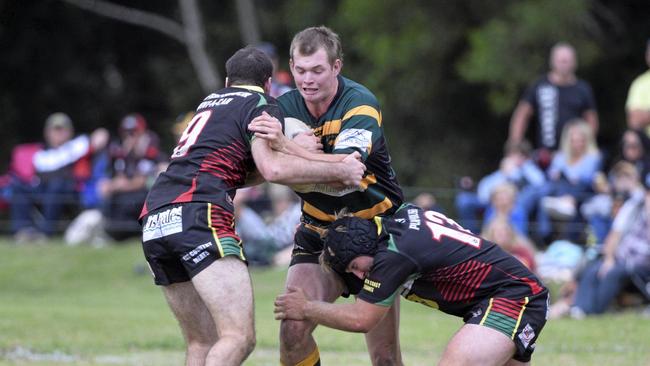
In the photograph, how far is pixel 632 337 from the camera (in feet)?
32.3

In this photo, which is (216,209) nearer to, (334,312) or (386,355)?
(334,312)

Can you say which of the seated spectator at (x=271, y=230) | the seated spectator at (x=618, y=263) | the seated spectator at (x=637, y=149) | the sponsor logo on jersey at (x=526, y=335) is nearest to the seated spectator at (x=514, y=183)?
the seated spectator at (x=637, y=149)

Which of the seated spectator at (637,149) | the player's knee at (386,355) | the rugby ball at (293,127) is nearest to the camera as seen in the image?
the rugby ball at (293,127)

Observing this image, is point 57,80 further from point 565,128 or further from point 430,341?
point 430,341

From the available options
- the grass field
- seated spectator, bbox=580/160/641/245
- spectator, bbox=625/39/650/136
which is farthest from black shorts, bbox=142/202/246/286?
spectator, bbox=625/39/650/136

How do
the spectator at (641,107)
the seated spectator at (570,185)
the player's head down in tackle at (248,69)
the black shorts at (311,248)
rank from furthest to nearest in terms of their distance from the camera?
the seated spectator at (570,185), the spectator at (641,107), the black shorts at (311,248), the player's head down in tackle at (248,69)

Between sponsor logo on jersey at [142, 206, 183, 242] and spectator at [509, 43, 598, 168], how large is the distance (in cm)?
841

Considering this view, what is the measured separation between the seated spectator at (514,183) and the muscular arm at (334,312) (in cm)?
707

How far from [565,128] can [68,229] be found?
762cm

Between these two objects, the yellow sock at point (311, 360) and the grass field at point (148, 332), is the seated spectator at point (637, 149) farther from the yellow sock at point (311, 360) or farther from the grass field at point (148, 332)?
the yellow sock at point (311, 360)

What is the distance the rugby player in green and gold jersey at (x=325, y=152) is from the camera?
6.41 meters

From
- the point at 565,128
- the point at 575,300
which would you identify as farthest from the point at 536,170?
the point at 575,300

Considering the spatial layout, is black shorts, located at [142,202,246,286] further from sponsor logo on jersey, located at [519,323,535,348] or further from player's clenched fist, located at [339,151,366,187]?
sponsor logo on jersey, located at [519,323,535,348]

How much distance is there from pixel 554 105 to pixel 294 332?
8.18 meters
